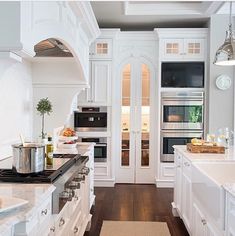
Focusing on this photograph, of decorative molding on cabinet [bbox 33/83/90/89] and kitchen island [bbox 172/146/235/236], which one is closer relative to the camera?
kitchen island [bbox 172/146/235/236]

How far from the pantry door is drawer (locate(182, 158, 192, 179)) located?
2347 millimetres

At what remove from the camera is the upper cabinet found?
5773 millimetres

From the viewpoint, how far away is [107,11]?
5.48 meters

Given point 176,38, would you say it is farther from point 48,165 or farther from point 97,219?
point 48,165

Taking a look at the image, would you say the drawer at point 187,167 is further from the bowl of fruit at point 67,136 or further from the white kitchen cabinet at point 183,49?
the white kitchen cabinet at point 183,49

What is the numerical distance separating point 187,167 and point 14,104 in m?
1.89

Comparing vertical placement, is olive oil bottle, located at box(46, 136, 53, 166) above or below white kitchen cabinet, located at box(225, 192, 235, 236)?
above

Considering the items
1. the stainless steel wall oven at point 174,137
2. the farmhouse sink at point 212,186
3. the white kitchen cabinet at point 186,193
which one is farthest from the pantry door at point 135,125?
the farmhouse sink at point 212,186

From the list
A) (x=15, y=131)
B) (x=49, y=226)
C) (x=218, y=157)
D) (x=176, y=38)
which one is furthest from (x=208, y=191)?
(x=176, y=38)

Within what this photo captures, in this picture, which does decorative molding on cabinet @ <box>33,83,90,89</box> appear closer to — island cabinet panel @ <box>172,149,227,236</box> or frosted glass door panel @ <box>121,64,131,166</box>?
island cabinet panel @ <box>172,149,227,236</box>

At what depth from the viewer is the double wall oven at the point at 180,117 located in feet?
18.9

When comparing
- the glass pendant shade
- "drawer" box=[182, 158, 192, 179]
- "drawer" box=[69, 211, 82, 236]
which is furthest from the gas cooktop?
the glass pendant shade

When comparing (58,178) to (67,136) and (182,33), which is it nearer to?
(67,136)

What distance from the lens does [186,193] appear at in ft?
11.6
